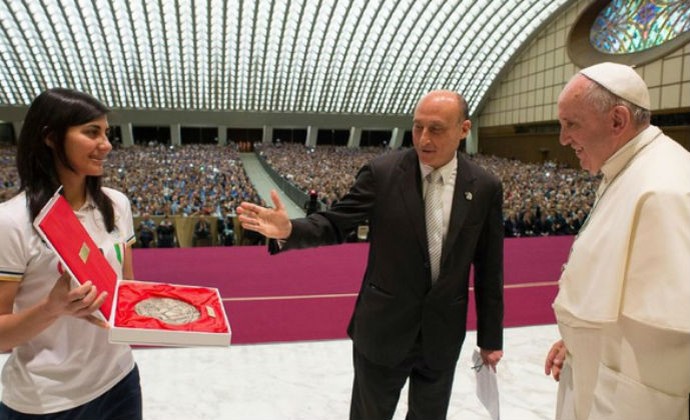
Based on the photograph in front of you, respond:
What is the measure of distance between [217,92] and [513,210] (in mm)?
41833

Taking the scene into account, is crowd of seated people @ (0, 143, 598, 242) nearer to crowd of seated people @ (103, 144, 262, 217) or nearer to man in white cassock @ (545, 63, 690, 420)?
crowd of seated people @ (103, 144, 262, 217)

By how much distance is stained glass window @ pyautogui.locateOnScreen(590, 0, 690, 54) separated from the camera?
28.1m

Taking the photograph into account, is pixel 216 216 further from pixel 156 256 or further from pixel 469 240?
pixel 469 240

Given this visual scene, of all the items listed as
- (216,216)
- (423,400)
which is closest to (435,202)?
(423,400)

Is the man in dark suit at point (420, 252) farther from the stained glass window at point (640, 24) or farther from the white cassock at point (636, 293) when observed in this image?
the stained glass window at point (640, 24)

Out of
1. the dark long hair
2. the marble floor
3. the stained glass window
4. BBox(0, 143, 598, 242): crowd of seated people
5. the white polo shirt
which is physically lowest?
the marble floor

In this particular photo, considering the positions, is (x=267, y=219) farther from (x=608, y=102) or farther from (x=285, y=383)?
(x=285, y=383)

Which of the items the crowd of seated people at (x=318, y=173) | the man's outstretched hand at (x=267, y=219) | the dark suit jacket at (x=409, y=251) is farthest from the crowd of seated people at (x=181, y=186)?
the man's outstretched hand at (x=267, y=219)

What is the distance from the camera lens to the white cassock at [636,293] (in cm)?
144

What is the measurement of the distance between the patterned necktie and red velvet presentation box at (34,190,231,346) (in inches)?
45.2

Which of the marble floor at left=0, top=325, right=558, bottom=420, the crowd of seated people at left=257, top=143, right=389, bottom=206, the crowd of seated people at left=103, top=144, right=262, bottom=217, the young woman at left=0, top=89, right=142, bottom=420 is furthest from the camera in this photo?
the crowd of seated people at left=257, top=143, right=389, bottom=206

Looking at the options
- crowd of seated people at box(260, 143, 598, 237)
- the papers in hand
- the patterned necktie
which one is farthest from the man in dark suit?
crowd of seated people at box(260, 143, 598, 237)

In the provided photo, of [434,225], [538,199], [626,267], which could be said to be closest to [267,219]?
[434,225]

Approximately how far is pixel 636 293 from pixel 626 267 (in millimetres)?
93
